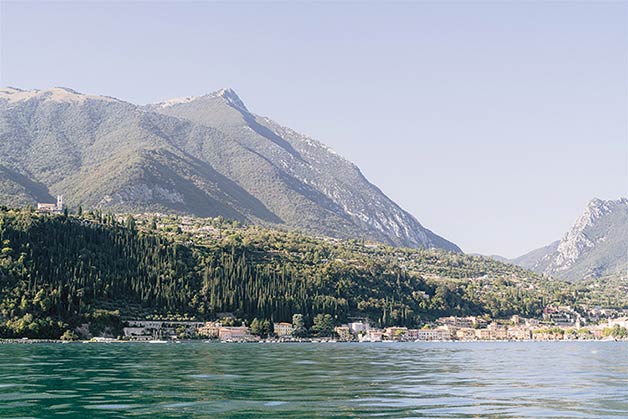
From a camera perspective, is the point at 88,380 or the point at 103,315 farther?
the point at 103,315

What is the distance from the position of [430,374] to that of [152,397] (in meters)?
30.6

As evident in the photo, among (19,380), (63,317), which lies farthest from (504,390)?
(63,317)

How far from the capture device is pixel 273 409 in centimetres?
4347

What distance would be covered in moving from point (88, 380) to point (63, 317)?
137003mm

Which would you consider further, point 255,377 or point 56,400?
point 255,377

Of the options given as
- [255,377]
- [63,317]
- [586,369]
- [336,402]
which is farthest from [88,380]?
[63,317]

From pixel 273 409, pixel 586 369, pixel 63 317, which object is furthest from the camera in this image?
pixel 63 317

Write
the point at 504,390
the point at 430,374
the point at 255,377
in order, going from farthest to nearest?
1. the point at 430,374
2. the point at 255,377
3. the point at 504,390

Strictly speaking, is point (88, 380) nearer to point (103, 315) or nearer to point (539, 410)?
point (539, 410)

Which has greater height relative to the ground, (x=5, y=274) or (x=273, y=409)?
(x=5, y=274)

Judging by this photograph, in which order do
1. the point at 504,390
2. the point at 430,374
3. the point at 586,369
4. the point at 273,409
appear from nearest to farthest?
the point at 273,409 < the point at 504,390 < the point at 430,374 < the point at 586,369

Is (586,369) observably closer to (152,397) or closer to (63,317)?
(152,397)

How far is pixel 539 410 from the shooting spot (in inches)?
1768

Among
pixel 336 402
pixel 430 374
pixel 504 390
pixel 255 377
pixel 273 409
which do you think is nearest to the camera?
pixel 273 409
